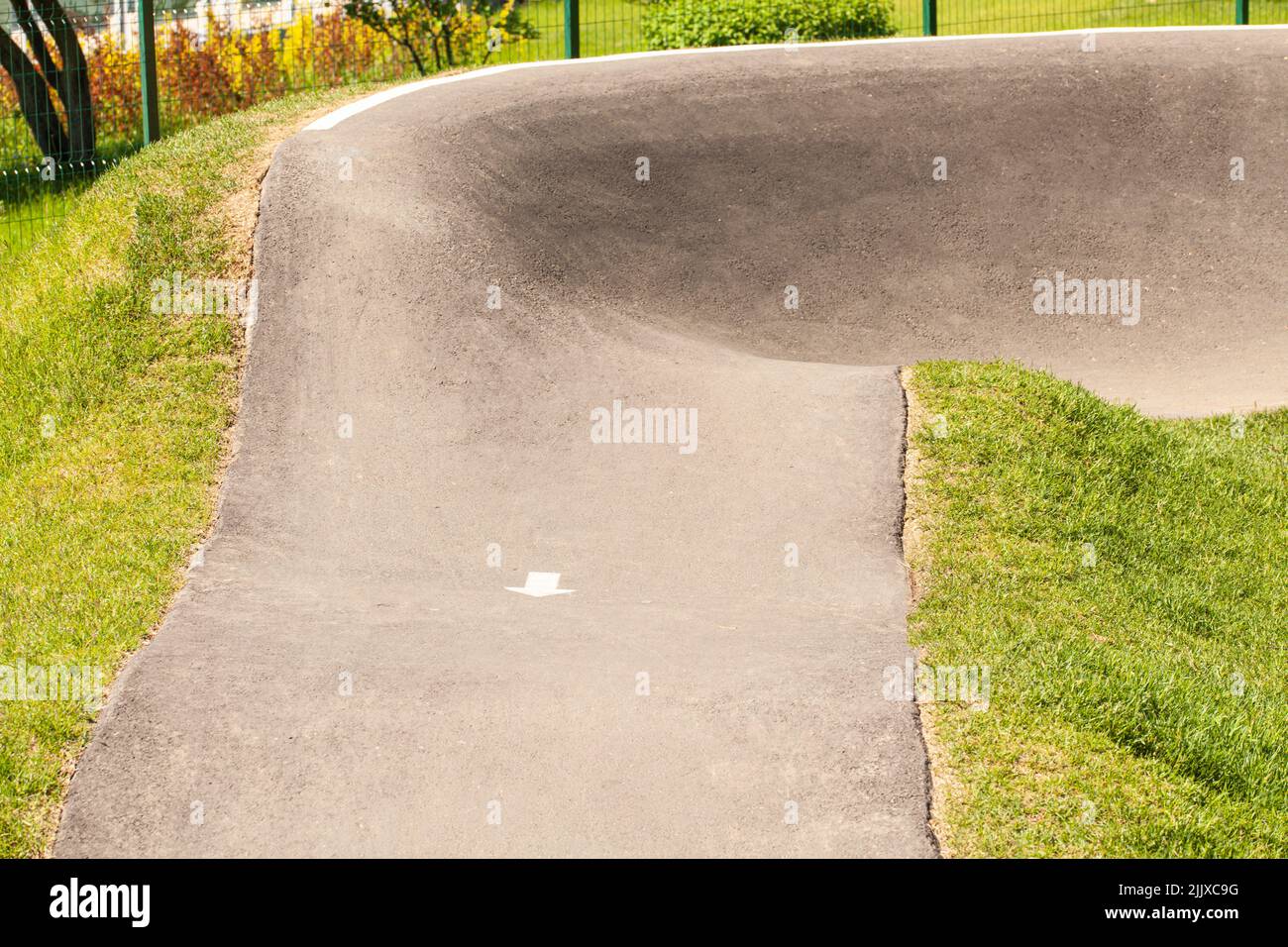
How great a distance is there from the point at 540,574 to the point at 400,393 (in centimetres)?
219

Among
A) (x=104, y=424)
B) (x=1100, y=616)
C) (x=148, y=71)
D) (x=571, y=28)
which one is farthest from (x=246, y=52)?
(x=1100, y=616)

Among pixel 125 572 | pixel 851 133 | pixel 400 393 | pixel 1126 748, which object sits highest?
pixel 851 133

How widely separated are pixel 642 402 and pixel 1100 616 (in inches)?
141

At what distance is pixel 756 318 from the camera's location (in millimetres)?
11359

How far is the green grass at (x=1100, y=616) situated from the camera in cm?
529

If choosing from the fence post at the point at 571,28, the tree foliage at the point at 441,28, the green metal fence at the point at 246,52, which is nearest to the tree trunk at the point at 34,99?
the green metal fence at the point at 246,52

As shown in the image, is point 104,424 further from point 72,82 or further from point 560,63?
point 560,63

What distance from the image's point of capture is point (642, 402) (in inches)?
360

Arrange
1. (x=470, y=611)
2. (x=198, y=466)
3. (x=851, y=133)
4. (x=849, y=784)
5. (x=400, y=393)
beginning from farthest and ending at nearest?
(x=851, y=133), (x=400, y=393), (x=198, y=466), (x=470, y=611), (x=849, y=784)

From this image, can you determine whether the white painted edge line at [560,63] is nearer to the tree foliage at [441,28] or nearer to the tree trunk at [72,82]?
the tree foliage at [441,28]

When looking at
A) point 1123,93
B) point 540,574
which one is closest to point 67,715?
point 540,574

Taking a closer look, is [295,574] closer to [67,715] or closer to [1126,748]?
[67,715]

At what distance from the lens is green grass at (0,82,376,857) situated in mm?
6082

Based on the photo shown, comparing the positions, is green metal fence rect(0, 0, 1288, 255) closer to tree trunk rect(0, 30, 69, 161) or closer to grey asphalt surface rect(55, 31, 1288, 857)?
tree trunk rect(0, 30, 69, 161)
